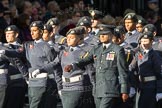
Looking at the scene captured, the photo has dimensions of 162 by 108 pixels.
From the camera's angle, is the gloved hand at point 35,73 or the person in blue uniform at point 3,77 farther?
the person in blue uniform at point 3,77

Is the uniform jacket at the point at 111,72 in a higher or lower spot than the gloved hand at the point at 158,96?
higher

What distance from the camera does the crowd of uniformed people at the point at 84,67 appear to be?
11789 mm

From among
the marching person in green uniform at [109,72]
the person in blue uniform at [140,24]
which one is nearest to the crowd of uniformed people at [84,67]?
the marching person in green uniform at [109,72]

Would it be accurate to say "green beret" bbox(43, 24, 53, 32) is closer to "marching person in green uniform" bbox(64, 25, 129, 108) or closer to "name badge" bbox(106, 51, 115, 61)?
"marching person in green uniform" bbox(64, 25, 129, 108)

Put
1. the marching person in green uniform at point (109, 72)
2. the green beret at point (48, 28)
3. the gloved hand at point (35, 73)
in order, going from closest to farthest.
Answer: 1. the marching person in green uniform at point (109, 72)
2. the gloved hand at point (35, 73)
3. the green beret at point (48, 28)

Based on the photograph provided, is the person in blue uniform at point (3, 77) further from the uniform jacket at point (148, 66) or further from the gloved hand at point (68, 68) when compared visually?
the uniform jacket at point (148, 66)

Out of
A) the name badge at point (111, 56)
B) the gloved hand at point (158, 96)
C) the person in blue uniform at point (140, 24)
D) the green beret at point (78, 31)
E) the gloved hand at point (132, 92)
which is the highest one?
the person in blue uniform at point (140, 24)

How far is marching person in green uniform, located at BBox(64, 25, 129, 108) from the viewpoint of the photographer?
1160cm

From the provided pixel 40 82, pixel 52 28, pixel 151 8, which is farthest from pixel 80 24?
pixel 151 8

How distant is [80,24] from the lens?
44.0 ft

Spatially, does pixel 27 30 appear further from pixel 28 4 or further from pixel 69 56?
pixel 69 56

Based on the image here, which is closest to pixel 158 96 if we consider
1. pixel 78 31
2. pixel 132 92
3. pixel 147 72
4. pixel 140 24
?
pixel 132 92

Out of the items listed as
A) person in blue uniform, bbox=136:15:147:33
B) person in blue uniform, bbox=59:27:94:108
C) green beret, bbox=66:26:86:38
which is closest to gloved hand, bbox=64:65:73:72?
person in blue uniform, bbox=59:27:94:108

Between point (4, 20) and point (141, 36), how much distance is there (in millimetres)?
3437
